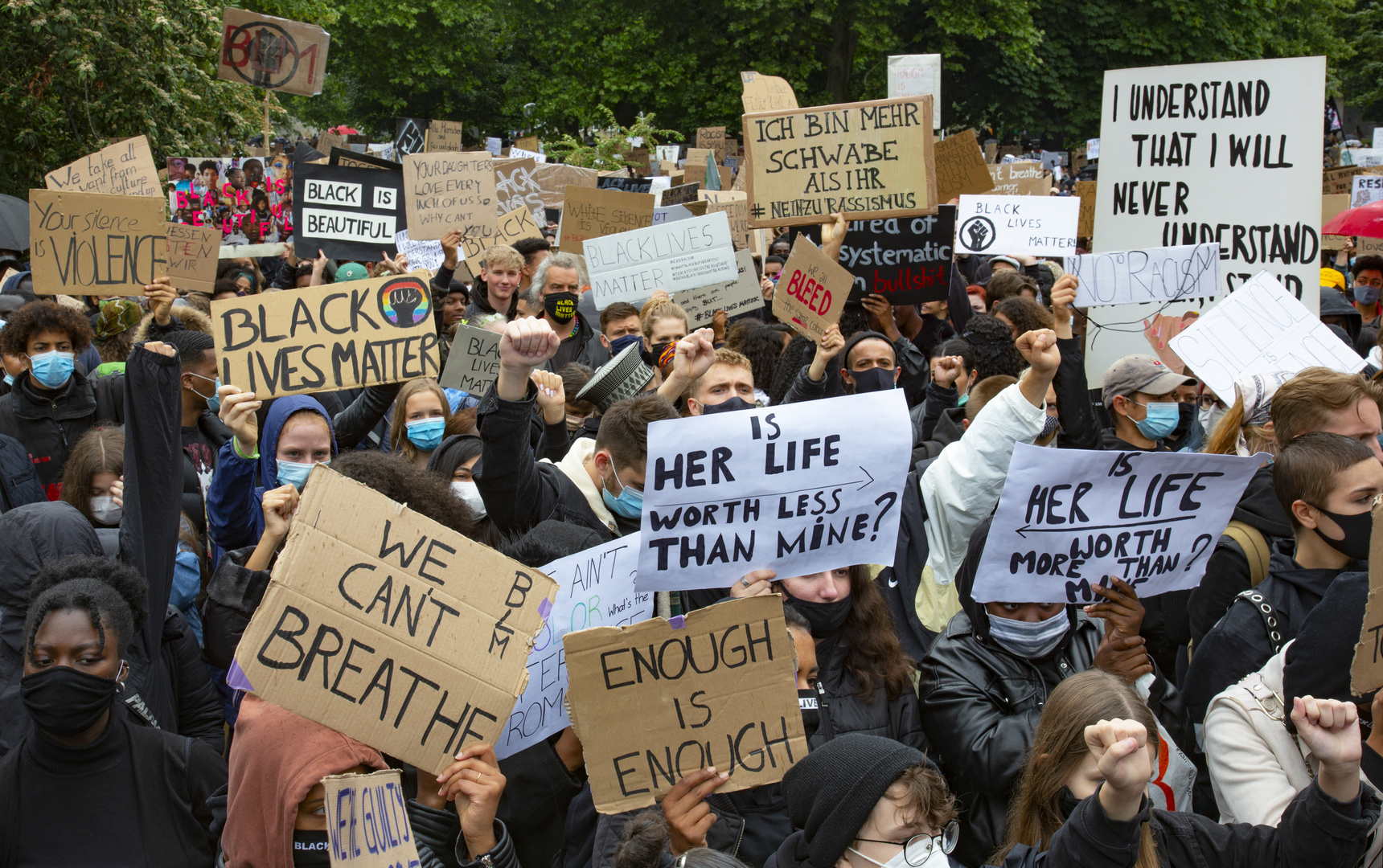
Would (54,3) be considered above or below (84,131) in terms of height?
above

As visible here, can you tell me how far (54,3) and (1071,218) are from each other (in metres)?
13.9

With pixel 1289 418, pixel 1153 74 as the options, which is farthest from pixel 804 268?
pixel 1289 418

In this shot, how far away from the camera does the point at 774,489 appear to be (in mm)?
3178

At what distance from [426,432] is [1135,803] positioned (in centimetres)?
361

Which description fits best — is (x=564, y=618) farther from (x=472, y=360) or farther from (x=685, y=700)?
(x=472, y=360)

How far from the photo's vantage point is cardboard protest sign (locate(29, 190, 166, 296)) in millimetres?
6656

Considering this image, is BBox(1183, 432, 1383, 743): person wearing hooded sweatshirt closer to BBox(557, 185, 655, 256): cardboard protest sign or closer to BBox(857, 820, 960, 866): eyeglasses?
BBox(857, 820, 960, 866): eyeglasses

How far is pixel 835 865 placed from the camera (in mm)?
2467

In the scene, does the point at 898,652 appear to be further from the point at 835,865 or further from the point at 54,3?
the point at 54,3

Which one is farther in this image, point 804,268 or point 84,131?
point 84,131

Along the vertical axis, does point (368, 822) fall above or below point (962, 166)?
below

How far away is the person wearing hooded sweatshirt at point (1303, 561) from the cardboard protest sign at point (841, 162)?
3884mm

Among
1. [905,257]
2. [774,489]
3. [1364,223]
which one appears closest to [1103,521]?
[774,489]

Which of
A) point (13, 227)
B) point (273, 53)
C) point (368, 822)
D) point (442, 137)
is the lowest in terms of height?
point (368, 822)
